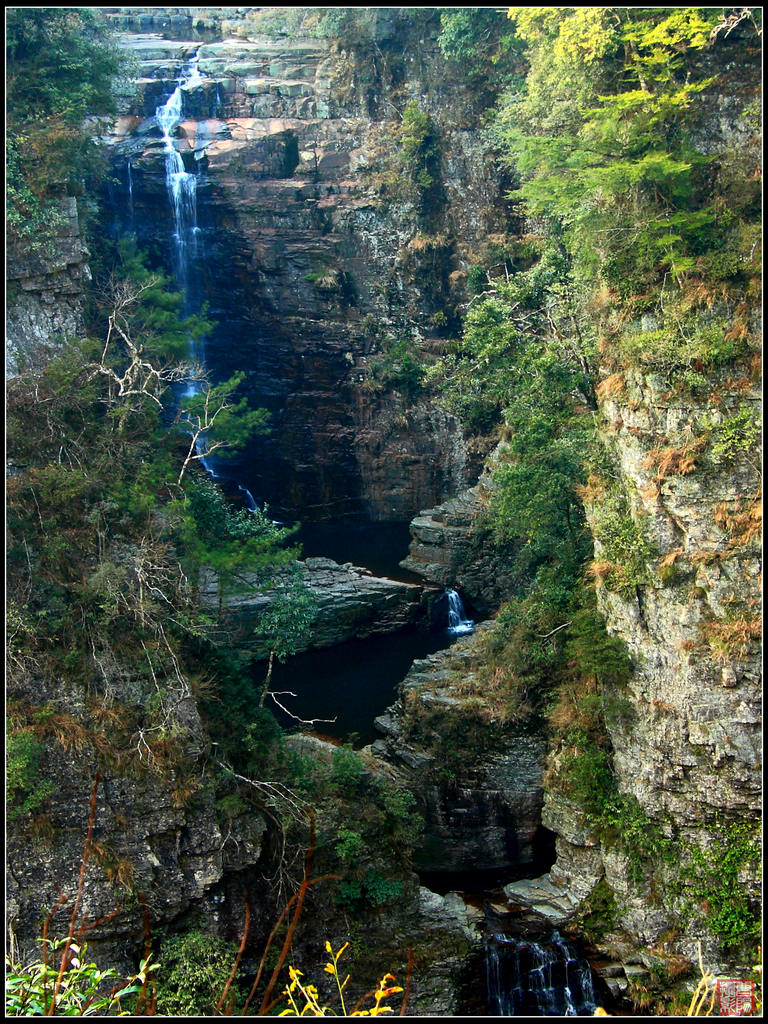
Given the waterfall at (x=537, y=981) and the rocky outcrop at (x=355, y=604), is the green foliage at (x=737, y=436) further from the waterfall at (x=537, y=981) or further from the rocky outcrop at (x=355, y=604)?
the rocky outcrop at (x=355, y=604)

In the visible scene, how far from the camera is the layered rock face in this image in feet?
92.2

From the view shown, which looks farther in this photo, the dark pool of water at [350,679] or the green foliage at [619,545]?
the dark pool of water at [350,679]

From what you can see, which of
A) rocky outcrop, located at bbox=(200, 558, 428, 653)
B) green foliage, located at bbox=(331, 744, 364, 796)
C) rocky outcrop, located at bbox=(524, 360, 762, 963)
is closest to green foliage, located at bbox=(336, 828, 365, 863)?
green foliage, located at bbox=(331, 744, 364, 796)

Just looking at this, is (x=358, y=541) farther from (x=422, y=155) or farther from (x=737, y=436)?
(x=737, y=436)

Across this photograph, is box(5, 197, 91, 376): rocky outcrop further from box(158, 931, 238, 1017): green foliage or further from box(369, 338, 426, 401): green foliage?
box(369, 338, 426, 401): green foliage

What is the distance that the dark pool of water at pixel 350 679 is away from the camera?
23016mm

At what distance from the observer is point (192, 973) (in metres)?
15.0

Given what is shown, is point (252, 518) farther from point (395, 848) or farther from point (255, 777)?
point (395, 848)

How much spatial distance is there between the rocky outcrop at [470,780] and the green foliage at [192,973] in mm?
5866

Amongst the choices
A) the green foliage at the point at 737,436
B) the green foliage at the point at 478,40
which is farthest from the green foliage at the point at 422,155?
the green foliage at the point at 737,436

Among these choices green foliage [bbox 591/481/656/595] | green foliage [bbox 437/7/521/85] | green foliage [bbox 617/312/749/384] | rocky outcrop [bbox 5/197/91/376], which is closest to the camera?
green foliage [bbox 617/312/749/384]

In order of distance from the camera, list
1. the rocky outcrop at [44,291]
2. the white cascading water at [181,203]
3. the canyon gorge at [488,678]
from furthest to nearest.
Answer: the white cascading water at [181,203] < the rocky outcrop at [44,291] < the canyon gorge at [488,678]

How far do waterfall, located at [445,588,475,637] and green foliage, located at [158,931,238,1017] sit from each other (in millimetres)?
11671

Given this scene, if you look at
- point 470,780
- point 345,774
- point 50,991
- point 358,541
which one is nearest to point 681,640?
point 470,780
